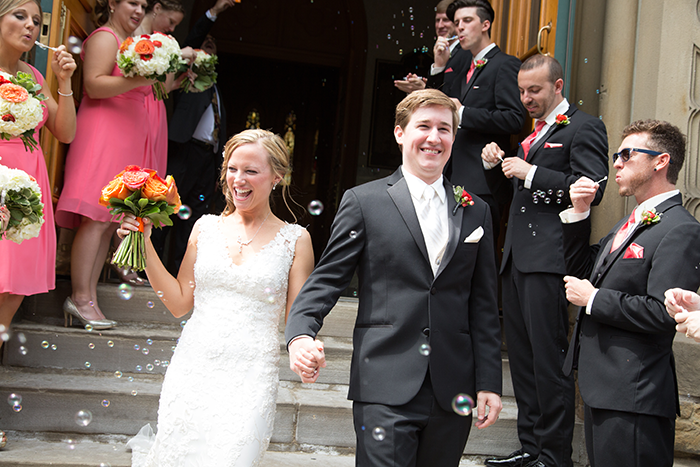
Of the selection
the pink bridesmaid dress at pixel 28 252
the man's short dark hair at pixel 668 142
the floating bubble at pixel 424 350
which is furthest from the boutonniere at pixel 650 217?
the pink bridesmaid dress at pixel 28 252

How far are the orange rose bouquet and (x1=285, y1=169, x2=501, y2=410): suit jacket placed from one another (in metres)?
0.74

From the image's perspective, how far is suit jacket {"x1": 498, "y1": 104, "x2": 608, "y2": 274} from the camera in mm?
3529

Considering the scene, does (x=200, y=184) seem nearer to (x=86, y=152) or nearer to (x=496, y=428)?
(x=86, y=152)

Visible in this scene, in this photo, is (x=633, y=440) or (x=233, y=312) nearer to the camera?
(x=633, y=440)

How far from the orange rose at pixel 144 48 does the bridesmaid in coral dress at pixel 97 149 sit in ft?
0.69

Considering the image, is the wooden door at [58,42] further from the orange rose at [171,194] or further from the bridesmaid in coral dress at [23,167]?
the orange rose at [171,194]

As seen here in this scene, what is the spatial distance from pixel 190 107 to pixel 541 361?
3.60m

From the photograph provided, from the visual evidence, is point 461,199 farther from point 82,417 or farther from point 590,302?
point 82,417

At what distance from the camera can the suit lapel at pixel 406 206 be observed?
7.51ft

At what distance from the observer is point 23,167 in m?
3.60

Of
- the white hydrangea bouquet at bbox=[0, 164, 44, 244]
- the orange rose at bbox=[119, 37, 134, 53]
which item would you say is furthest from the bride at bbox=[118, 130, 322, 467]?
the orange rose at bbox=[119, 37, 134, 53]

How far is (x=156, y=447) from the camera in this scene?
2.60 m

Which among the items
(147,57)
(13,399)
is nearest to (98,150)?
(147,57)

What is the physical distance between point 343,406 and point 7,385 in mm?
2007
